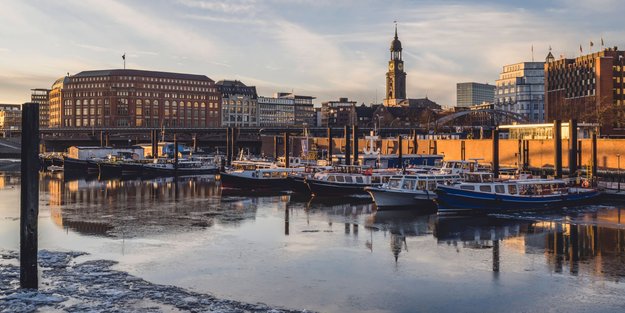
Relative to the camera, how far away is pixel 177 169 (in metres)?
113

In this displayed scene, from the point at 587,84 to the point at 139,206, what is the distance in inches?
5170

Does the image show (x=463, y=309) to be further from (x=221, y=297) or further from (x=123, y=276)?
(x=123, y=276)

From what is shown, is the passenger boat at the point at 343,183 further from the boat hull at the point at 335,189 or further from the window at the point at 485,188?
the window at the point at 485,188

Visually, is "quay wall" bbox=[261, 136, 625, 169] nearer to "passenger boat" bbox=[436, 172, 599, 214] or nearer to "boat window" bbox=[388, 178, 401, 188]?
"passenger boat" bbox=[436, 172, 599, 214]

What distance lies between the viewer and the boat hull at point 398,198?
57875 millimetres

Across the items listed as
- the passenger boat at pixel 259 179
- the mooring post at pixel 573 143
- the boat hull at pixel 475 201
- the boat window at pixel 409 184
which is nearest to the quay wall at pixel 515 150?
the mooring post at pixel 573 143

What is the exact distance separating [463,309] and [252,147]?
172m

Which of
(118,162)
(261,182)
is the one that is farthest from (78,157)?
(261,182)

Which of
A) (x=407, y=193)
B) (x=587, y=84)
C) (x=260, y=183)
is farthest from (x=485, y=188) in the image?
(x=587, y=84)

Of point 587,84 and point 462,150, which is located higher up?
point 587,84

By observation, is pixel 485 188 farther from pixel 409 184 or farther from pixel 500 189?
pixel 409 184

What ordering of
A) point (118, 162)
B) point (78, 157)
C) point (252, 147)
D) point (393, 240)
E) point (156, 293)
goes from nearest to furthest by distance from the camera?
1. point (156, 293)
2. point (393, 240)
3. point (118, 162)
4. point (78, 157)
5. point (252, 147)

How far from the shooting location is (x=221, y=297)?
1110 inches

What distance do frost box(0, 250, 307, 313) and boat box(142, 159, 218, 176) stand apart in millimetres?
79903
